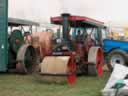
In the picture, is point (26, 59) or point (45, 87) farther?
point (26, 59)

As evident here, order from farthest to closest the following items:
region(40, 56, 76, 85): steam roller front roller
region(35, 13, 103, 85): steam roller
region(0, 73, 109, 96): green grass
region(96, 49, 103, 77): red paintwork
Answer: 1. region(96, 49, 103, 77): red paintwork
2. region(35, 13, 103, 85): steam roller
3. region(40, 56, 76, 85): steam roller front roller
4. region(0, 73, 109, 96): green grass

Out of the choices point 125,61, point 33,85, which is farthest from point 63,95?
point 125,61

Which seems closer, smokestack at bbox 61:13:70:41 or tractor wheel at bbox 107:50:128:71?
smokestack at bbox 61:13:70:41

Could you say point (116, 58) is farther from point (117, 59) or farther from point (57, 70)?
point (57, 70)

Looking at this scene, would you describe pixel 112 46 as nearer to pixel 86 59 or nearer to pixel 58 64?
pixel 86 59

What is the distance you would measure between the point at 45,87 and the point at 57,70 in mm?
647

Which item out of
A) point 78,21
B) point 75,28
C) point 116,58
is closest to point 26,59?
point 75,28

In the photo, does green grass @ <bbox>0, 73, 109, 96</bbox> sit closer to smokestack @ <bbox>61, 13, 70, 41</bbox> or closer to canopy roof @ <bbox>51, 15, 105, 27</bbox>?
smokestack @ <bbox>61, 13, 70, 41</bbox>

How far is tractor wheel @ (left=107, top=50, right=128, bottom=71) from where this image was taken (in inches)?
579

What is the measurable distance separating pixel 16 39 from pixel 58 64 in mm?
4054

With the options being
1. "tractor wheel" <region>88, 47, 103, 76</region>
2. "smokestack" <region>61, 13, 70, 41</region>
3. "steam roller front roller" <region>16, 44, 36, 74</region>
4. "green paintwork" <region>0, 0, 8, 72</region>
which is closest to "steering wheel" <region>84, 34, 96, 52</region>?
"tractor wheel" <region>88, 47, 103, 76</region>

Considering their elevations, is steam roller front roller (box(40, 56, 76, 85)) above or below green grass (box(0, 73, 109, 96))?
above

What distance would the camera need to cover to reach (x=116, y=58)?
48.8 ft

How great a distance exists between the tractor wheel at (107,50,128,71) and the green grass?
205 cm
